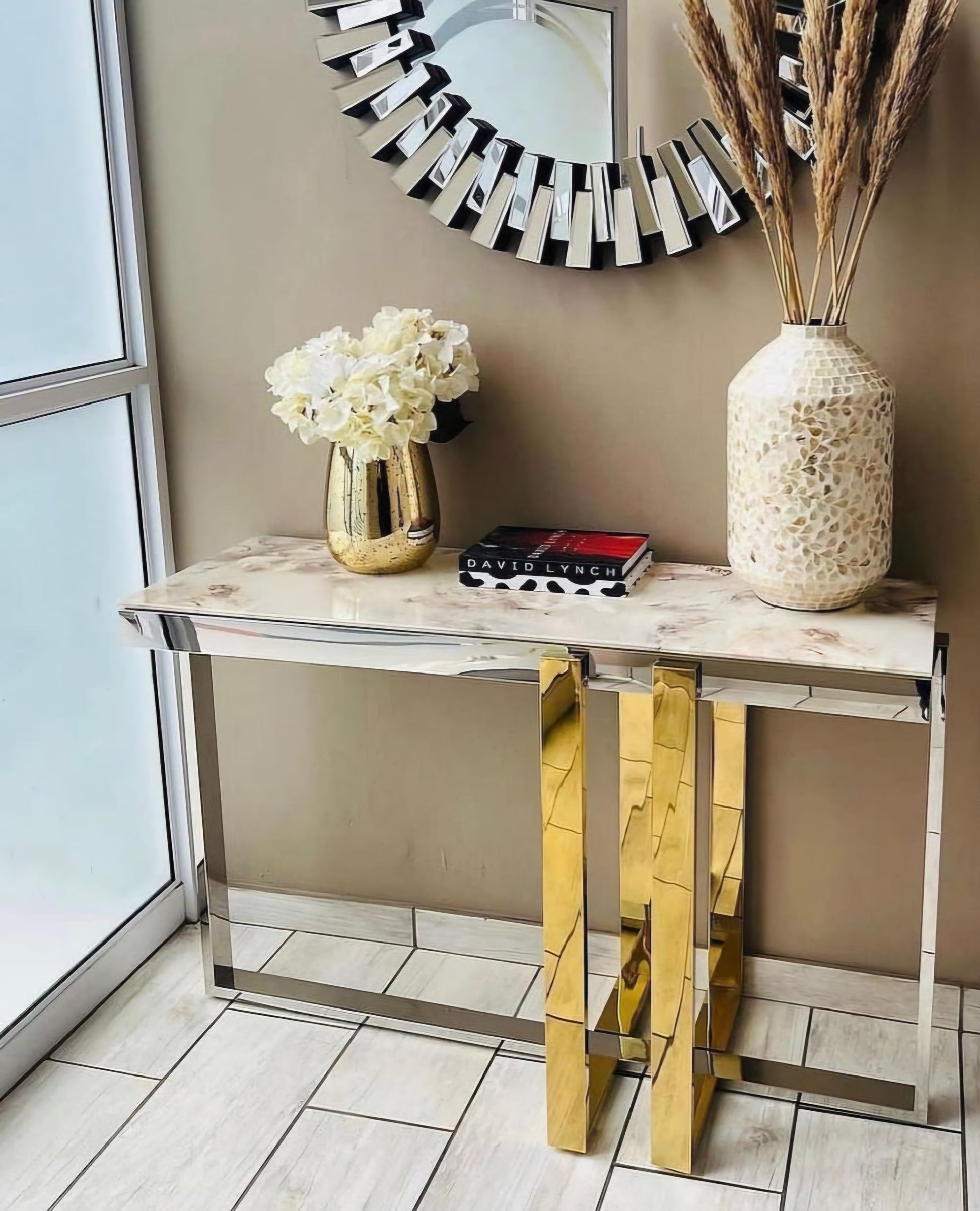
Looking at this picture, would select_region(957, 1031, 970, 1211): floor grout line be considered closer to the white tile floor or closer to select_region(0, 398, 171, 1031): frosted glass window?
the white tile floor

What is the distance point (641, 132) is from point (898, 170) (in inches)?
13.9

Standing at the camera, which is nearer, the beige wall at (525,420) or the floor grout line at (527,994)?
the beige wall at (525,420)

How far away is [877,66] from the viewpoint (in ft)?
5.66

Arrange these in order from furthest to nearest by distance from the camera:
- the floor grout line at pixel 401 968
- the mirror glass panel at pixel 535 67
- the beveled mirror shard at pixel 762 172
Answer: the floor grout line at pixel 401 968, the mirror glass panel at pixel 535 67, the beveled mirror shard at pixel 762 172

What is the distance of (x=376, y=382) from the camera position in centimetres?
182

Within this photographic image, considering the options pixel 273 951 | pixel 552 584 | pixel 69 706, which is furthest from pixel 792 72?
pixel 273 951

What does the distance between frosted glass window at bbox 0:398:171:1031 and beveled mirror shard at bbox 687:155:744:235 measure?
99 centimetres

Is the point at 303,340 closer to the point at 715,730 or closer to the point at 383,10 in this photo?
the point at 383,10

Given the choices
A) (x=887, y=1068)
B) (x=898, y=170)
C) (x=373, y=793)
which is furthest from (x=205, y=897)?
(x=898, y=170)

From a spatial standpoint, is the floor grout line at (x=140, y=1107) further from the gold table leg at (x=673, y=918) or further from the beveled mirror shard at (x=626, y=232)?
the beveled mirror shard at (x=626, y=232)

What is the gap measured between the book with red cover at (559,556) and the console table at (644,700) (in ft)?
0.12

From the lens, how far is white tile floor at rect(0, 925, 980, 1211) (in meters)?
1.75

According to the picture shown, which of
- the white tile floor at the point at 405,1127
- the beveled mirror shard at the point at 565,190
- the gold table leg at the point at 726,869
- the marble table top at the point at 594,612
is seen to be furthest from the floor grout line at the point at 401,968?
the beveled mirror shard at the point at 565,190

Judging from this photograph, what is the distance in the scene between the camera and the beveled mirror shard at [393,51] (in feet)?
6.24
